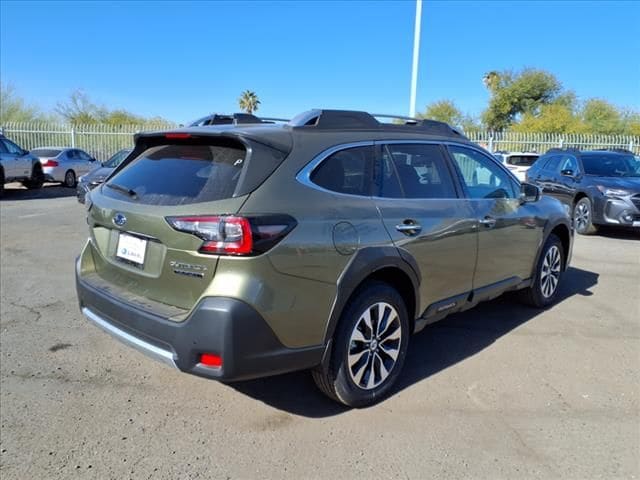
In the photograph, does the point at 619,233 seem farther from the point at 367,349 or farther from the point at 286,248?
the point at 286,248

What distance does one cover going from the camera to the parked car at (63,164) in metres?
18.4

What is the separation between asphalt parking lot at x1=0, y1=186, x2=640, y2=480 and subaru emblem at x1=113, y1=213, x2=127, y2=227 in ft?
3.93

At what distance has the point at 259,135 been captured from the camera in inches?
113

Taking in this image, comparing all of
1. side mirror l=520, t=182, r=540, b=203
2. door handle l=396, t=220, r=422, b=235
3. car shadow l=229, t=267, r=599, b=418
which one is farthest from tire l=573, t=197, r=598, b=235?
door handle l=396, t=220, r=422, b=235

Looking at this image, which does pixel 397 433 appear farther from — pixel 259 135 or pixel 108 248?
pixel 108 248

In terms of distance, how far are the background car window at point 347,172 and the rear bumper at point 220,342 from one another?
922mm

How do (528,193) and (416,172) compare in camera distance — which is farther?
(528,193)

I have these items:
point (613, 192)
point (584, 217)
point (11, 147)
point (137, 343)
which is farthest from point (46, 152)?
point (137, 343)

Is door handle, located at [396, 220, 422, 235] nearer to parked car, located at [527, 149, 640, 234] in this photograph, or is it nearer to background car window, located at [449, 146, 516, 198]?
background car window, located at [449, 146, 516, 198]

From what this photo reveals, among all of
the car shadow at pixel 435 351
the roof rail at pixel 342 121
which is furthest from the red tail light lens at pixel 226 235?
the car shadow at pixel 435 351

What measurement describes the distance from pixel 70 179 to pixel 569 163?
1719 centimetres

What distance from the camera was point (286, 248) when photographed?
8.80 ft

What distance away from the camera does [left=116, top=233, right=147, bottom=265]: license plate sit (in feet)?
9.70

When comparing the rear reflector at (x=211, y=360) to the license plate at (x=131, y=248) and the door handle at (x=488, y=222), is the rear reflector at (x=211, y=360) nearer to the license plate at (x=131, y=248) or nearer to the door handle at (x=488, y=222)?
the license plate at (x=131, y=248)
